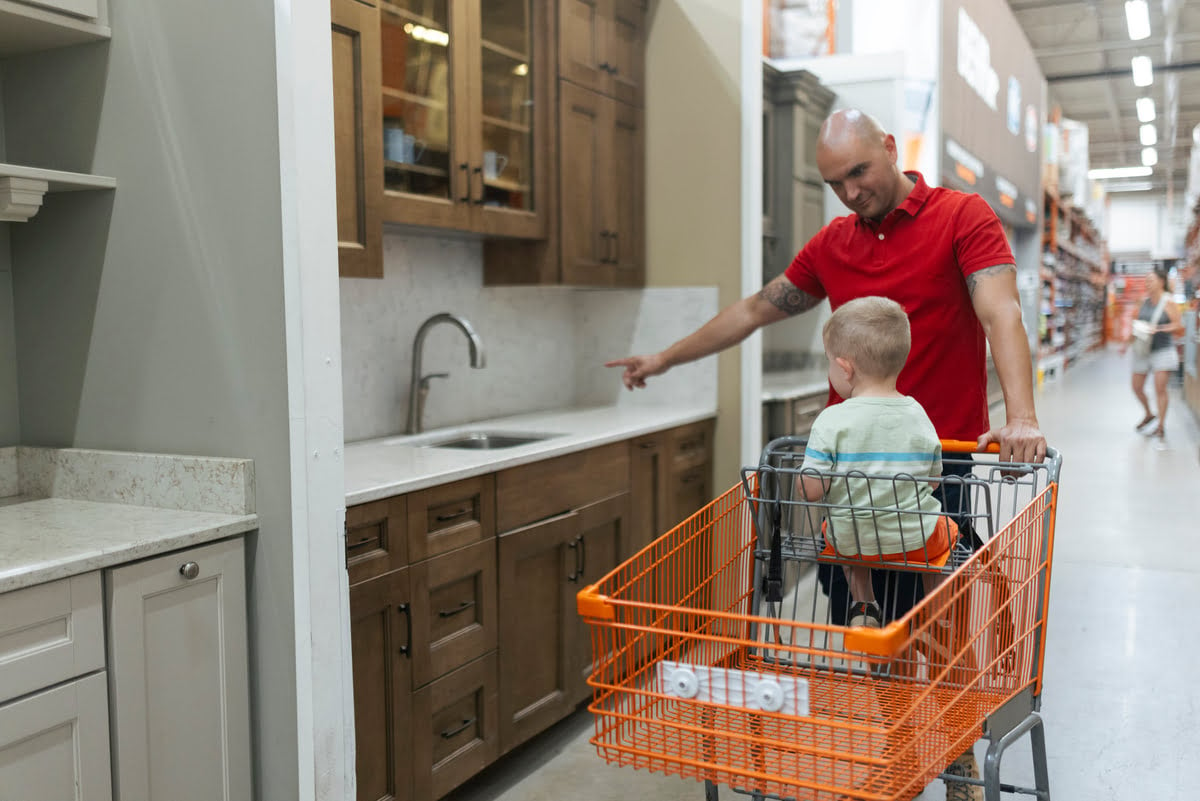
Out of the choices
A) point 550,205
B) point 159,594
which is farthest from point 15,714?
point 550,205

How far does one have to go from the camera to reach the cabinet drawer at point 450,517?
101 inches

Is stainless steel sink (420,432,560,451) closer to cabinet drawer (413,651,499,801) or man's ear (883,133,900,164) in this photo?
cabinet drawer (413,651,499,801)

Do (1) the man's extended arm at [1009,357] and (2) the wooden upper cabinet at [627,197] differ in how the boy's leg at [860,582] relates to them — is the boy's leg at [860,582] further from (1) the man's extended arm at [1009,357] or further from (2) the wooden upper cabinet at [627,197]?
(2) the wooden upper cabinet at [627,197]

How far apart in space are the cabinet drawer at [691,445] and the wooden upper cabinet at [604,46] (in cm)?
135

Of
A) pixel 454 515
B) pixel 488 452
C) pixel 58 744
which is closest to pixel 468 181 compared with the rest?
pixel 488 452

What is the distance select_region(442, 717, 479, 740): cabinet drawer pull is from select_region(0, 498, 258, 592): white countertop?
3.02 feet

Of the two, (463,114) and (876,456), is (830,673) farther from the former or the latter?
(463,114)

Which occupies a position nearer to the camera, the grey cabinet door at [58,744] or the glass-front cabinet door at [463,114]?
the grey cabinet door at [58,744]

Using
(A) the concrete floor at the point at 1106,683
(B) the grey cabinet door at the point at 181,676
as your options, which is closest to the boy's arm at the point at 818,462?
(B) the grey cabinet door at the point at 181,676

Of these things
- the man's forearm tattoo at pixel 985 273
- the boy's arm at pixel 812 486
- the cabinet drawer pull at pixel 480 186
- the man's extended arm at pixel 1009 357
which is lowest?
the boy's arm at pixel 812 486

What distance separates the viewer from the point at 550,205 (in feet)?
12.8

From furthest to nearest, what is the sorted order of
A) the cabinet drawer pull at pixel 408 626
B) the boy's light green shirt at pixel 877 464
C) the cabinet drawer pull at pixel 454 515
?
the cabinet drawer pull at pixel 454 515 < the cabinet drawer pull at pixel 408 626 < the boy's light green shirt at pixel 877 464

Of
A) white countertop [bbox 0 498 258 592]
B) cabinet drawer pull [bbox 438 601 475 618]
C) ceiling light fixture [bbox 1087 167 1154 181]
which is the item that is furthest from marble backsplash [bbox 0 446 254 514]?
ceiling light fixture [bbox 1087 167 1154 181]

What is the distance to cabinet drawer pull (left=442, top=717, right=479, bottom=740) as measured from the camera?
2749 mm
